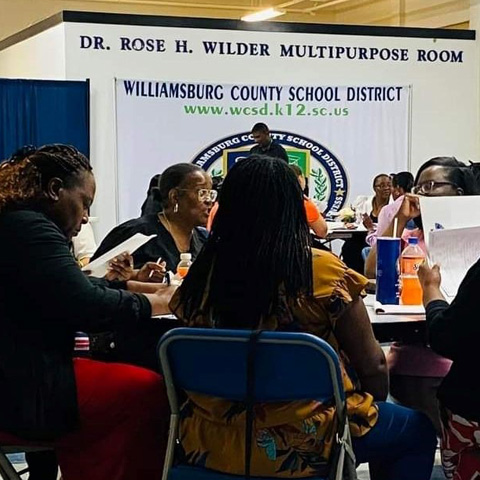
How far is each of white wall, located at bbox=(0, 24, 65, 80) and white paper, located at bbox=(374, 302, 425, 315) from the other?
17.4ft

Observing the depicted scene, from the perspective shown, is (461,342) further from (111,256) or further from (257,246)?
(111,256)

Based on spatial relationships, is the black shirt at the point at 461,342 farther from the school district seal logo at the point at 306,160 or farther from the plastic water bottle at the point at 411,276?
the school district seal logo at the point at 306,160

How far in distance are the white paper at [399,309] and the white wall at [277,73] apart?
501 cm

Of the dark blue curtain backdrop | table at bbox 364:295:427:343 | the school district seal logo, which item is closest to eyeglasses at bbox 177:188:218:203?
table at bbox 364:295:427:343

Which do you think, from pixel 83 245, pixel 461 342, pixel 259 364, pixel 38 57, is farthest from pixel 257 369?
pixel 38 57

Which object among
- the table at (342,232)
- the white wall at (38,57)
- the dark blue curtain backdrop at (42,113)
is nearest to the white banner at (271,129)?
the dark blue curtain backdrop at (42,113)

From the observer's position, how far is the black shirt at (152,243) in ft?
9.82

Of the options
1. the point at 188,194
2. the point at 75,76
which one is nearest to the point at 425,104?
the point at 75,76

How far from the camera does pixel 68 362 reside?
2.07m

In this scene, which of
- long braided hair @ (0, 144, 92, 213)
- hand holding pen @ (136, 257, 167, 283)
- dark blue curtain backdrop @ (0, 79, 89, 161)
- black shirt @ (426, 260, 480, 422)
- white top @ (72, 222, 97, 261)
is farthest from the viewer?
dark blue curtain backdrop @ (0, 79, 89, 161)

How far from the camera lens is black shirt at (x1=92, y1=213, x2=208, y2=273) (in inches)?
118

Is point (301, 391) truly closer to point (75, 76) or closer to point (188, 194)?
point (188, 194)

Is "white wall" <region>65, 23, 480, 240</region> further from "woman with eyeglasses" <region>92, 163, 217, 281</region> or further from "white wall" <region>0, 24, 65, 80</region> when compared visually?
"woman with eyeglasses" <region>92, 163, 217, 281</region>

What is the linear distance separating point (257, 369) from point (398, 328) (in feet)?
1.98
